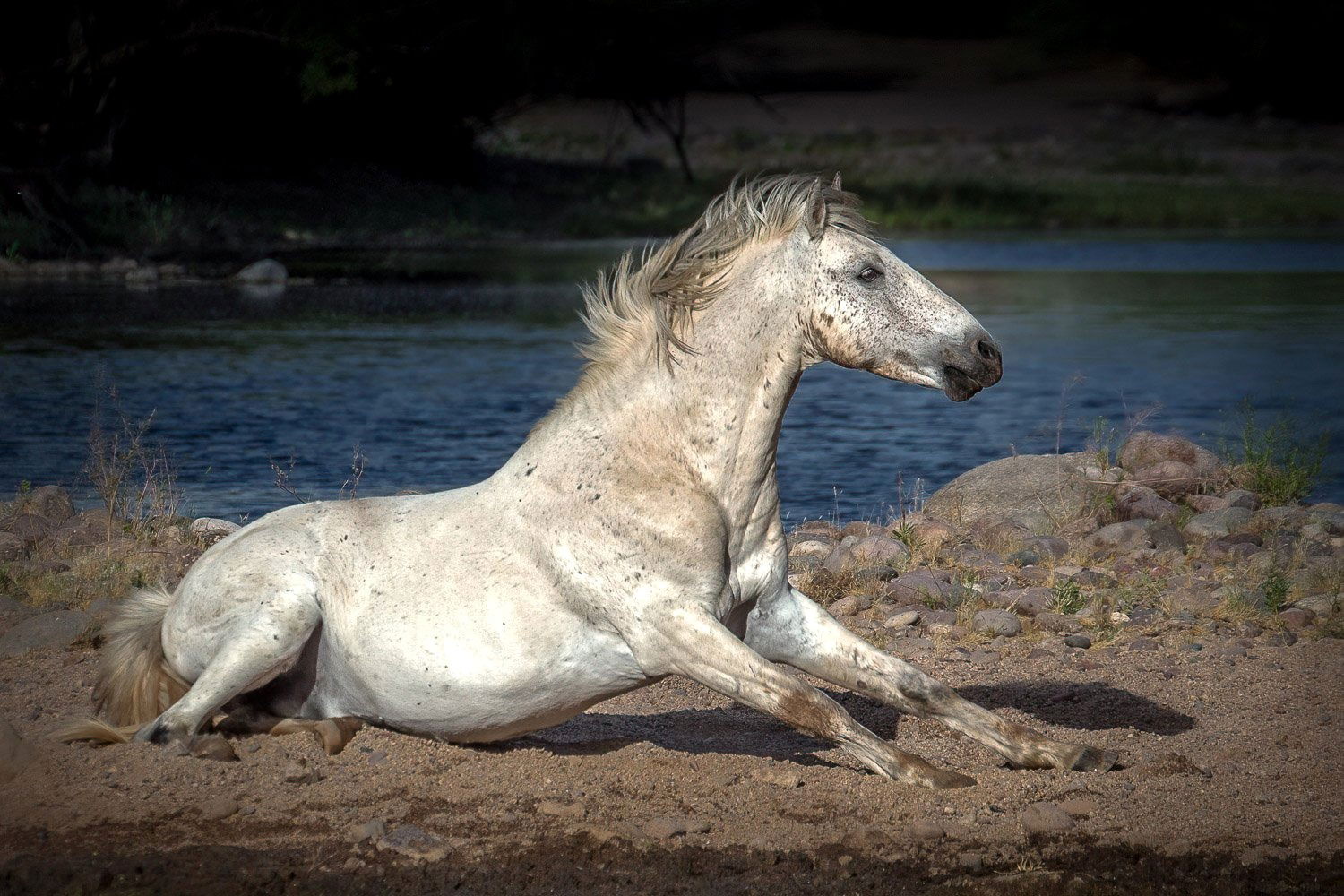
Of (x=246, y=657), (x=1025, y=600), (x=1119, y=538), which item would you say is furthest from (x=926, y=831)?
(x=1119, y=538)

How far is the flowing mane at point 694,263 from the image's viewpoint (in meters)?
5.04

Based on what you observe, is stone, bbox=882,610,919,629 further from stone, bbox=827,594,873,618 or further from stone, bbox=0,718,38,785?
stone, bbox=0,718,38,785

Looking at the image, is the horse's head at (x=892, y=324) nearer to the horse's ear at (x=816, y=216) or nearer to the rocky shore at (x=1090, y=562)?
the horse's ear at (x=816, y=216)

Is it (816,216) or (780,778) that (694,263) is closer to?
(816,216)

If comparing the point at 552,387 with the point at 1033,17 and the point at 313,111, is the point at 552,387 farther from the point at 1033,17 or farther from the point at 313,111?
the point at 1033,17

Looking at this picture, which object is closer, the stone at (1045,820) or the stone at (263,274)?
the stone at (1045,820)

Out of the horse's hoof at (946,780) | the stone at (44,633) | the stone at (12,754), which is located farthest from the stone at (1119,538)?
the stone at (12,754)

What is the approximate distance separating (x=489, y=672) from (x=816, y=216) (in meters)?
1.72

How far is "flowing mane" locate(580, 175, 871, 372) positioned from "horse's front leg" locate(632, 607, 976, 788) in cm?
88

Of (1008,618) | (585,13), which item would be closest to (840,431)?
(1008,618)

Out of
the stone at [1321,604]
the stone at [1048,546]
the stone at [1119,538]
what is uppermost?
the stone at [1321,604]

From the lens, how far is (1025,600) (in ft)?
24.7

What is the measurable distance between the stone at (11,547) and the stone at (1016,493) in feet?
17.0

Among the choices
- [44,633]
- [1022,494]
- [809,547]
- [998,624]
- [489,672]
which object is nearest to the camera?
[489,672]
